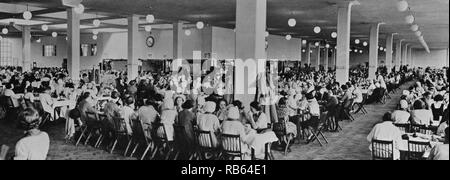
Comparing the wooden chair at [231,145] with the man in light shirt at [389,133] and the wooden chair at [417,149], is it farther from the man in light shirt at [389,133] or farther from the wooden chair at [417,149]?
the wooden chair at [417,149]

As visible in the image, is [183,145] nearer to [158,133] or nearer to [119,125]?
[158,133]

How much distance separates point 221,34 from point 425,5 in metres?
11.4

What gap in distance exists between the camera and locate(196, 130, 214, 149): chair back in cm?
592

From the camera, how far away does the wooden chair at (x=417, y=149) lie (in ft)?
17.5

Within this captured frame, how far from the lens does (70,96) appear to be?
1079cm

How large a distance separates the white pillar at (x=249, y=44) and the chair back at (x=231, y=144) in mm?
3252

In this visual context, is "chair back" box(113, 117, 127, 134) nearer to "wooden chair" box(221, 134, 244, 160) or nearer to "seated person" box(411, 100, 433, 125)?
"wooden chair" box(221, 134, 244, 160)

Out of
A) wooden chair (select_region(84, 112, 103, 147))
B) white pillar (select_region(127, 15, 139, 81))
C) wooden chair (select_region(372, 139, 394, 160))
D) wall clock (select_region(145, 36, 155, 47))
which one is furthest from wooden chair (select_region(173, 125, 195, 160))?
wall clock (select_region(145, 36, 155, 47))

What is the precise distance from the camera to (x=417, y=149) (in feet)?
17.9

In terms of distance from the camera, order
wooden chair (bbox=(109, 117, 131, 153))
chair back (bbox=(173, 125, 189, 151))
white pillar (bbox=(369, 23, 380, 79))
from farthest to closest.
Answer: white pillar (bbox=(369, 23, 380, 79)) → wooden chair (bbox=(109, 117, 131, 153)) → chair back (bbox=(173, 125, 189, 151))

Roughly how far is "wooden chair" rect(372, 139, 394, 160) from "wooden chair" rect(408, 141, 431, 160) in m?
0.24

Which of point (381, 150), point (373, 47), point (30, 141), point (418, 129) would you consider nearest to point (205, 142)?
point (381, 150)

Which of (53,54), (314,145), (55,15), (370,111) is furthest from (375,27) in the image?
(53,54)
